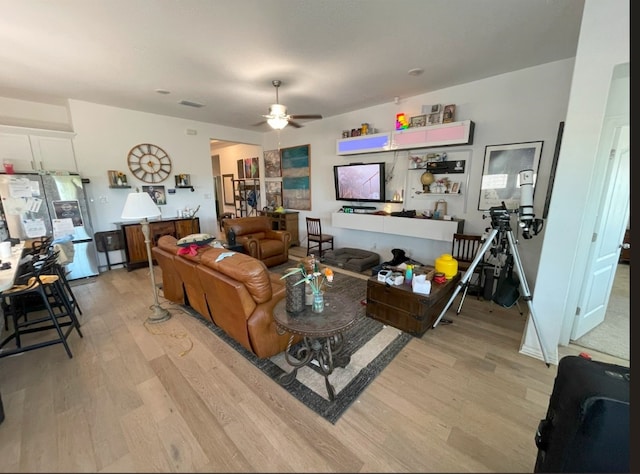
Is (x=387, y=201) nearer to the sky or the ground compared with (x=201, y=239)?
nearer to the sky

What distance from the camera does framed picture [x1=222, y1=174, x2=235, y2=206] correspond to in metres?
8.13

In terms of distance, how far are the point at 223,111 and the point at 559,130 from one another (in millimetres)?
4913

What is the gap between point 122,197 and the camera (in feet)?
14.7

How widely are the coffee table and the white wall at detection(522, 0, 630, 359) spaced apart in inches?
66.2

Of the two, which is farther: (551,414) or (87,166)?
(87,166)

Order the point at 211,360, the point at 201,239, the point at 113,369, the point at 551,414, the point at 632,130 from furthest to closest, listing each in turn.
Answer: the point at 201,239 → the point at 211,360 → the point at 113,369 → the point at 551,414 → the point at 632,130

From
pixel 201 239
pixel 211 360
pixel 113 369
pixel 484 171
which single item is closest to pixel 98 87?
pixel 201 239

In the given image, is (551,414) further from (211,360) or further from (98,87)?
(98,87)

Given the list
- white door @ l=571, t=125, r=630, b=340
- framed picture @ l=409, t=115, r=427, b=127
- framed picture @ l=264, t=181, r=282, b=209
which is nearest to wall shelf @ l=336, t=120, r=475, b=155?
framed picture @ l=409, t=115, r=427, b=127

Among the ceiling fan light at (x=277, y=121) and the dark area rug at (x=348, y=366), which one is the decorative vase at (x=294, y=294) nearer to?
the dark area rug at (x=348, y=366)

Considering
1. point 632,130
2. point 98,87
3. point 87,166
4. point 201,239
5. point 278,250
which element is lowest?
point 278,250

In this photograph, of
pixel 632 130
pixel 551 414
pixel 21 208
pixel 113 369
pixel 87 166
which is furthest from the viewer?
pixel 87 166

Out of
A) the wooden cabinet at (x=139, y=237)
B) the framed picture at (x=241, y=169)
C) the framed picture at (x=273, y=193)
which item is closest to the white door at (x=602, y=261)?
the framed picture at (x=273, y=193)

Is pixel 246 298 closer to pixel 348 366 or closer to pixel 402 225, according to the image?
pixel 348 366
